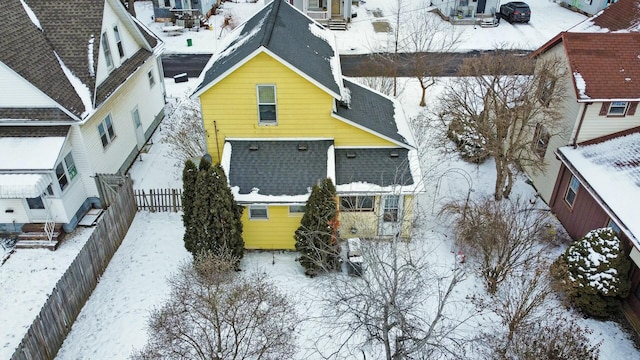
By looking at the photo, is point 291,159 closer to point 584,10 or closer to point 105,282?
point 105,282

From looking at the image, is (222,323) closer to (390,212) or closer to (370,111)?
(390,212)

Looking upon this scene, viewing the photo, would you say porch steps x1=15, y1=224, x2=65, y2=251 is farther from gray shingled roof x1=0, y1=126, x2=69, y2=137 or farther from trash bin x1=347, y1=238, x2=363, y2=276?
trash bin x1=347, y1=238, x2=363, y2=276

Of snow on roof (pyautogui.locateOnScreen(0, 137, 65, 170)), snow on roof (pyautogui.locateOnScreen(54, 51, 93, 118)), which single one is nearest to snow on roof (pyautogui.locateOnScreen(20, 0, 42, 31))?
snow on roof (pyautogui.locateOnScreen(54, 51, 93, 118))

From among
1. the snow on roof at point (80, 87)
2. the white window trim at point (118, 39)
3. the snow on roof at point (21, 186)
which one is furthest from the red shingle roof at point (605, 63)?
the snow on roof at point (21, 186)

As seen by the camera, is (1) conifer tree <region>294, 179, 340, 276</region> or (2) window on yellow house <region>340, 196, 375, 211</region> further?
(2) window on yellow house <region>340, 196, 375, 211</region>

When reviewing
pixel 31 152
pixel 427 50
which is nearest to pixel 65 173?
pixel 31 152

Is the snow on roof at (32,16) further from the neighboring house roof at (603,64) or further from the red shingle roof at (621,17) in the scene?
the red shingle roof at (621,17)

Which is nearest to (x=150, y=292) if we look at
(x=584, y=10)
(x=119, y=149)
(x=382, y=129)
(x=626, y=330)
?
(x=119, y=149)
